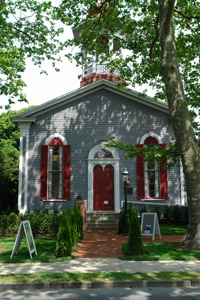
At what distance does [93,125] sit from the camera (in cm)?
1647

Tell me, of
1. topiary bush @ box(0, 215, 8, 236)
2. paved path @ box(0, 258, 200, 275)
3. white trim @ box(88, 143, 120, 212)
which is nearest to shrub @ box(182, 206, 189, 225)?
white trim @ box(88, 143, 120, 212)

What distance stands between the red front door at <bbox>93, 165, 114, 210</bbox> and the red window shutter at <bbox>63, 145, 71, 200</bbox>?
4.89ft

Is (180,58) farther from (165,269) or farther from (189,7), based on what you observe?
(165,269)

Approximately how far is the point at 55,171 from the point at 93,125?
11.1ft

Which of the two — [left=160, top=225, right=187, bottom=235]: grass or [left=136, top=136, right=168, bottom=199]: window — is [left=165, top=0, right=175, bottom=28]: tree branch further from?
[left=160, top=225, right=187, bottom=235]: grass

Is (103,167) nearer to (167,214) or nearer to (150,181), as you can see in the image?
(150,181)

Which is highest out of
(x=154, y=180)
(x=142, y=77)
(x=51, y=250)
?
(x=142, y=77)

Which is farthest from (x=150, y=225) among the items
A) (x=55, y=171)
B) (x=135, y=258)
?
(x=55, y=171)

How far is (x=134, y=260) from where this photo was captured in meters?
8.04

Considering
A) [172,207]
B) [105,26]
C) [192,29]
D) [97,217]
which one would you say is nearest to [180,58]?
[192,29]

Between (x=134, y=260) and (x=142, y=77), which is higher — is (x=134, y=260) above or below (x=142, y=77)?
below

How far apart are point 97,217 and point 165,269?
816 centimetres

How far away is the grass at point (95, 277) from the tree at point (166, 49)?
3.17m

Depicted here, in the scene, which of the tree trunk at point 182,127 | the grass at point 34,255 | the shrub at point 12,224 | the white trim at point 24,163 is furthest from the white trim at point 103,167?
the tree trunk at point 182,127
